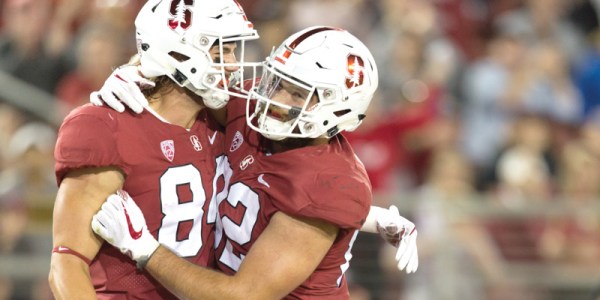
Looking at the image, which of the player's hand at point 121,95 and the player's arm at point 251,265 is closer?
the player's arm at point 251,265

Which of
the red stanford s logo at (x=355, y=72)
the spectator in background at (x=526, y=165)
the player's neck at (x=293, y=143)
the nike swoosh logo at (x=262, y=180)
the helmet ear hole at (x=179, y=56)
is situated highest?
the helmet ear hole at (x=179, y=56)

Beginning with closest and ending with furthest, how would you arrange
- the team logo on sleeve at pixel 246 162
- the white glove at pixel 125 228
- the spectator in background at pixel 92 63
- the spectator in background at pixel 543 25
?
the white glove at pixel 125 228
the team logo on sleeve at pixel 246 162
the spectator in background at pixel 92 63
the spectator in background at pixel 543 25

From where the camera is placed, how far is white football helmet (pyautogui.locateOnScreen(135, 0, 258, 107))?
400 cm

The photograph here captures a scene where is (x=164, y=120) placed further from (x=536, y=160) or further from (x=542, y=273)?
(x=536, y=160)

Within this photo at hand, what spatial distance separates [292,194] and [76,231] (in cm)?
74

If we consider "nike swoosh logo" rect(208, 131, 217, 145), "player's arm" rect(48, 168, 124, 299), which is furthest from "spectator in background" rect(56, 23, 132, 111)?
"player's arm" rect(48, 168, 124, 299)

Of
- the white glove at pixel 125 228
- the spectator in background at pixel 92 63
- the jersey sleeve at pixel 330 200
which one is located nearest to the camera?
the white glove at pixel 125 228

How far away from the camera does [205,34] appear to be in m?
4.00

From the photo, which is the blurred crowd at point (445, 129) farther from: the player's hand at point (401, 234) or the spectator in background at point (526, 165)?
the player's hand at point (401, 234)

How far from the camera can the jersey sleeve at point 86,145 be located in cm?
378

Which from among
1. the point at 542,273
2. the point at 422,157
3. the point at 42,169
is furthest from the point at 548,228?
the point at 42,169

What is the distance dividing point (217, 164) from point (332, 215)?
56 centimetres

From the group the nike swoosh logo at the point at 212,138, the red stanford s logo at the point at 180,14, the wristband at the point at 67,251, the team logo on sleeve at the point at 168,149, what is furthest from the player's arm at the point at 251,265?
the red stanford s logo at the point at 180,14

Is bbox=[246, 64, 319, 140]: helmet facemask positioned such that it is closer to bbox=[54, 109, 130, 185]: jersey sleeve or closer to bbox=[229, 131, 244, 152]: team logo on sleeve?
A: bbox=[229, 131, 244, 152]: team logo on sleeve
